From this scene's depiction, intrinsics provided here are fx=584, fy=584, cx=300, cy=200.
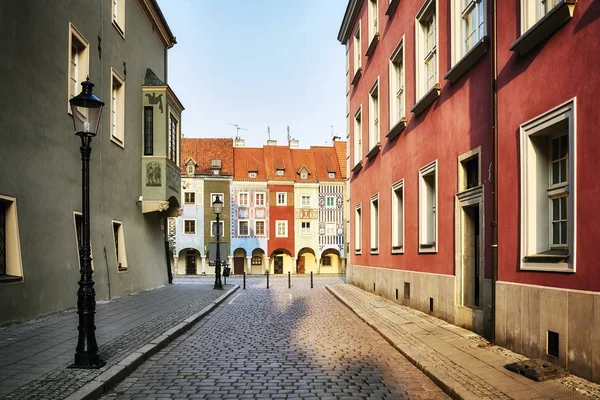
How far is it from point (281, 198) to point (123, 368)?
54.5 m

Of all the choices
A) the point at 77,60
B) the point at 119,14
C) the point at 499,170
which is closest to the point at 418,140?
the point at 499,170

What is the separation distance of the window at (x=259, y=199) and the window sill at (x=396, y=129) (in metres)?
44.3

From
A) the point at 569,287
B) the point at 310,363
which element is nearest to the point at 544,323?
the point at 569,287

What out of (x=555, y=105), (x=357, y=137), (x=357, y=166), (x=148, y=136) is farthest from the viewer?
(x=357, y=137)

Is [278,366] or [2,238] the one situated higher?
[2,238]

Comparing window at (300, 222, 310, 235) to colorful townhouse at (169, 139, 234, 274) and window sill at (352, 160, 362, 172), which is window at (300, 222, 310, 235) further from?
window sill at (352, 160, 362, 172)

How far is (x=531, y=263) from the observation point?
25.5ft

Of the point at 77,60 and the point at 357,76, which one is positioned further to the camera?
the point at 357,76

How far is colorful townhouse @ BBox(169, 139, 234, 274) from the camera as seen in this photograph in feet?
196

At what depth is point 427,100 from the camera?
13.0 meters

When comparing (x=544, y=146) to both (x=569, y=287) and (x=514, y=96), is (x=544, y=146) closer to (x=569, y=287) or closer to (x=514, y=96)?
(x=514, y=96)

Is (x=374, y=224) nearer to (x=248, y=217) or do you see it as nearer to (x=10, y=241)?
(x=10, y=241)

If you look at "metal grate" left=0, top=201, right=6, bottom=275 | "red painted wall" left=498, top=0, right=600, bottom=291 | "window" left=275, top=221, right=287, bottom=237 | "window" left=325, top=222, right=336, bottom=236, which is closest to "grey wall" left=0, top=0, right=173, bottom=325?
"metal grate" left=0, top=201, right=6, bottom=275

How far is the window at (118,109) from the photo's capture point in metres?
18.2
